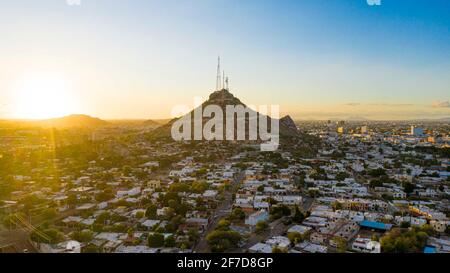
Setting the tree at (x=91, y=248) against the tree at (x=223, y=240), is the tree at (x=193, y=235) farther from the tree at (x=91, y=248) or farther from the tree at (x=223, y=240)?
the tree at (x=91, y=248)

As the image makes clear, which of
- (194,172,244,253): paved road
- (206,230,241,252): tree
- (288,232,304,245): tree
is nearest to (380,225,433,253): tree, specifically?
(288,232,304,245): tree

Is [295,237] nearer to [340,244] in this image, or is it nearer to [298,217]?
[340,244]

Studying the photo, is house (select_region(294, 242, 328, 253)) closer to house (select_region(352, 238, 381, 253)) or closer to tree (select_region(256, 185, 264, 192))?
house (select_region(352, 238, 381, 253))

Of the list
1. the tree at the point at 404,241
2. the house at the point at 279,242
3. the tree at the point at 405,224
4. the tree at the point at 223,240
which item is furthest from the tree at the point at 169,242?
the tree at the point at 405,224

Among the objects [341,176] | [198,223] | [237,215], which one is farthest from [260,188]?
[341,176]
